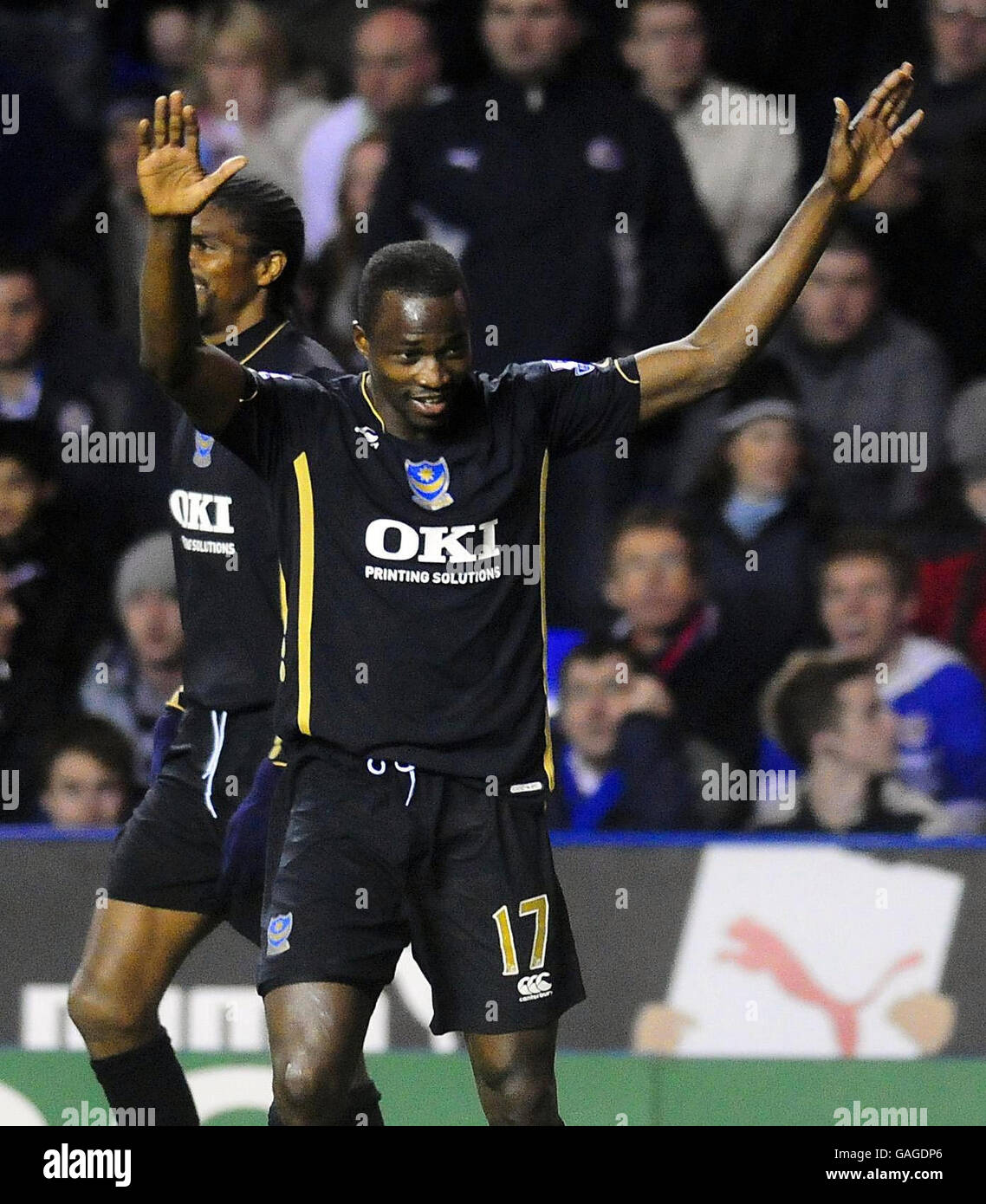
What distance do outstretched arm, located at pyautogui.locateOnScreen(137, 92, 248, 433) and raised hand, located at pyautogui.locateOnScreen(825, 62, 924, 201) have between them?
115 cm

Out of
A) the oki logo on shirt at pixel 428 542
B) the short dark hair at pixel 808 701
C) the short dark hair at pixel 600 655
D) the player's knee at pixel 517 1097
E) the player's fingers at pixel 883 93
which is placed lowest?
the player's knee at pixel 517 1097

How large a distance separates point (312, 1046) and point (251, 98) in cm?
409

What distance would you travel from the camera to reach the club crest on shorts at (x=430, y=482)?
4.00m

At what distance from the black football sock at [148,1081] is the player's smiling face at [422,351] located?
1522mm

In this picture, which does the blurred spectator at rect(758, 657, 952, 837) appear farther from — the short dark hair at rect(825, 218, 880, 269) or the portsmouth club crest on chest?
the portsmouth club crest on chest

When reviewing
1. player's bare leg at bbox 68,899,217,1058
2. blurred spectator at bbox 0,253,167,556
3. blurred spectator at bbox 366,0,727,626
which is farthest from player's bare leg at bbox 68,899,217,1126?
blurred spectator at bbox 0,253,167,556

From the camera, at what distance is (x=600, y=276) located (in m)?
6.67

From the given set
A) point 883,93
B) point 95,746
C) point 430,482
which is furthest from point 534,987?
point 95,746

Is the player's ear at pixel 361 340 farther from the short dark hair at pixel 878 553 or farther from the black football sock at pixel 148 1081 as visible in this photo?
the short dark hair at pixel 878 553

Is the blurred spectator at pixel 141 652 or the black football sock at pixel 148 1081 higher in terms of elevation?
the blurred spectator at pixel 141 652

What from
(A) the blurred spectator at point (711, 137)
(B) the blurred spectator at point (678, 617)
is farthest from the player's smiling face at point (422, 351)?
(A) the blurred spectator at point (711, 137)

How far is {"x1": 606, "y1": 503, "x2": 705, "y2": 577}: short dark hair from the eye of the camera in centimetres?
648

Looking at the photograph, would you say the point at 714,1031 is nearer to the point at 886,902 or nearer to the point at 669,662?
the point at 886,902

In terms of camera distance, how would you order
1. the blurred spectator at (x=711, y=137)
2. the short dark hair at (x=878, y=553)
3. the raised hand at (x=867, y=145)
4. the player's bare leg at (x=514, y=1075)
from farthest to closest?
the blurred spectator at (x=711, y=137) < the short dark hair at (x=878, y=553) < the raised hand at (x=867, y=145) < the player's bare leg at (x=514, y=1075)
